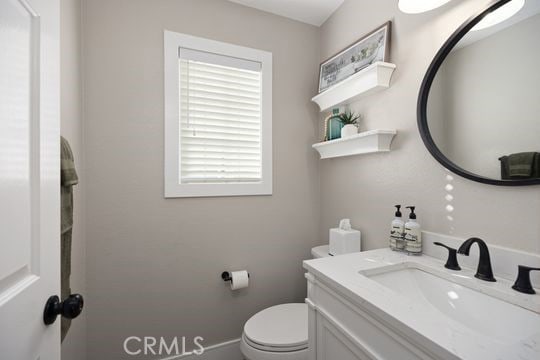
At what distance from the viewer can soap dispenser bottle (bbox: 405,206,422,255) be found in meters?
1.05

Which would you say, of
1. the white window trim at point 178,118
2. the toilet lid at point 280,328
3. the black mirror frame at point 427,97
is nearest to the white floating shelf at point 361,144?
the black mirror frame at point 427,97

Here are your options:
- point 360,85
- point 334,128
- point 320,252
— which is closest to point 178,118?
point 334,128

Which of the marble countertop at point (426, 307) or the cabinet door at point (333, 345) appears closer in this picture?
the marble countertop at point (426, 307)

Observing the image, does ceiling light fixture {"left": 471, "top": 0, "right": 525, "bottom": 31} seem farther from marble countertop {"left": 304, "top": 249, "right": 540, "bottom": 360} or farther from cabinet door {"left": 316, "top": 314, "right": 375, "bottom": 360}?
cabinet door {"left": 316, "top": 314, "right": 375, "bottom": 360}

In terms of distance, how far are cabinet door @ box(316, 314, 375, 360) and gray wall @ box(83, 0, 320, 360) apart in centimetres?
82

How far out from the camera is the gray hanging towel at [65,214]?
2.79 feet

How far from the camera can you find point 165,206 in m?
1.47

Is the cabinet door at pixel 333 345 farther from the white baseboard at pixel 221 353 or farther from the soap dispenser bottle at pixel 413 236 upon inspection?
the white baseboard at pixel 221 353

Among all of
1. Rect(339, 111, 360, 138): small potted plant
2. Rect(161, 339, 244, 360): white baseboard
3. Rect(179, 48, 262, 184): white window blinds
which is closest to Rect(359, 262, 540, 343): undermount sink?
Rect(339, 111, 360, 138): small potted plant

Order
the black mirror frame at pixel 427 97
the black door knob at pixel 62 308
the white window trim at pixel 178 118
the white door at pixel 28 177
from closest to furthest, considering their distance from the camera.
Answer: the white door at pixel 28 177
the black door knob at pixel 62 308
the black mirror frame at pixel 427 97
the white window trim at pixel 178 118

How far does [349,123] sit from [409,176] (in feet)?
1.58

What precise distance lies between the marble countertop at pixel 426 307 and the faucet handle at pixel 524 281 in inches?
0.7

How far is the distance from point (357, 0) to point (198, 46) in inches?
40.5

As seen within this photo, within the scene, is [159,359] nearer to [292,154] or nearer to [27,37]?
[292,154]
